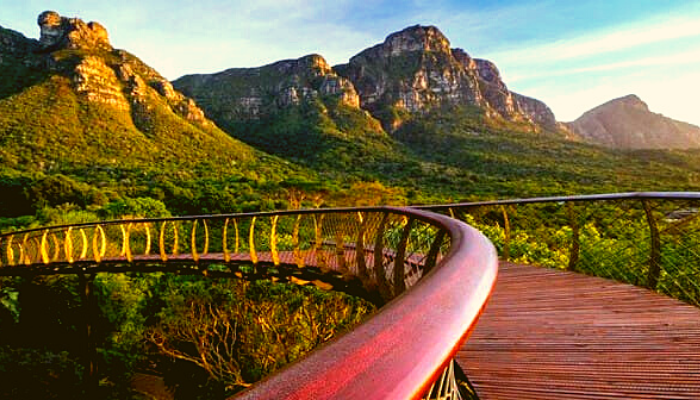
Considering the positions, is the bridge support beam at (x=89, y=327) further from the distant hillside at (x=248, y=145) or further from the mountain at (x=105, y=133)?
the mountain at (x=105, y=133)

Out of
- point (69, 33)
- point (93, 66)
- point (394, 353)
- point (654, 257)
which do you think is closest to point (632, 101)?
point (69, 33)

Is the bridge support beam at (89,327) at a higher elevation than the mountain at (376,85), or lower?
lower

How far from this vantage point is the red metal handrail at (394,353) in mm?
480

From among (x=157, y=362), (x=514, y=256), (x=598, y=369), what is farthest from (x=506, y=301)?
(x=157, y=362)

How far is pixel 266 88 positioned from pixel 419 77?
31.9 metres

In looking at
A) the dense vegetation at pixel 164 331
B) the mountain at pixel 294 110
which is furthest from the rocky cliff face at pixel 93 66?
the dense vegetation at pixel 164 331

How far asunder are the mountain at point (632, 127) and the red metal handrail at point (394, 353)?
175145 millimetres

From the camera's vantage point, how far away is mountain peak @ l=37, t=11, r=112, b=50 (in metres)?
69.6

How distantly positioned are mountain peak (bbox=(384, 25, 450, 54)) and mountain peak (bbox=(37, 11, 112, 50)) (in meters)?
64.8

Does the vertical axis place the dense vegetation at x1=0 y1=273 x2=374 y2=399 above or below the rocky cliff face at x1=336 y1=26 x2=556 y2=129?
below

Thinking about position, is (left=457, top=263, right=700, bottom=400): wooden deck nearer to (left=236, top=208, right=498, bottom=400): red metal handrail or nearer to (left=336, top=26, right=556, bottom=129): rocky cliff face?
(left=236, top=208, right=498, bottom=400): red metal handrail

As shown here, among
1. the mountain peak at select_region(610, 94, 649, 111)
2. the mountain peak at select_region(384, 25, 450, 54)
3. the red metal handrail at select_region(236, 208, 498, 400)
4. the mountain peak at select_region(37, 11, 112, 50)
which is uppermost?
the mountain peak at select_region(384, 25, 450, 54)

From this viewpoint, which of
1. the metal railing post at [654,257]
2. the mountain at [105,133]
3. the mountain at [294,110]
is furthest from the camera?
the mountain at [294,110]

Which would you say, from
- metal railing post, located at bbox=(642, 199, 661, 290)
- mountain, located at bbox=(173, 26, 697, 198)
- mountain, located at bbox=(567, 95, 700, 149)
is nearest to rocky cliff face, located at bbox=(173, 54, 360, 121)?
mountain, located at bbox=(173, 26, 697, 198)
